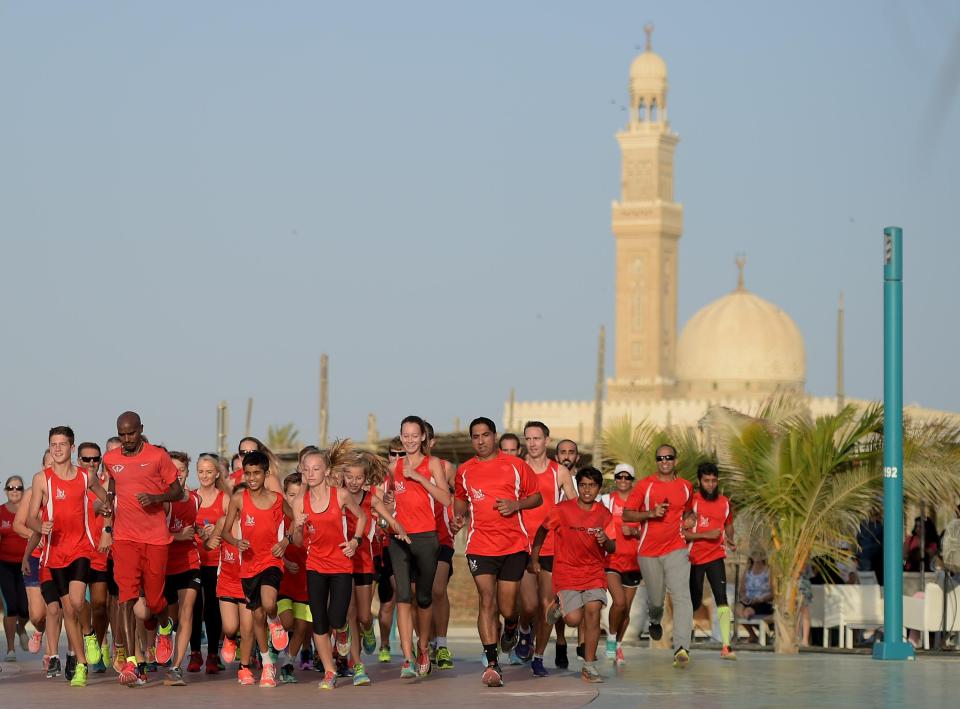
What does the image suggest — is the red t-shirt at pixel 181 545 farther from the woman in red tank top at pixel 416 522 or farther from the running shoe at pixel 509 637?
the running shoe at pixel 509 637

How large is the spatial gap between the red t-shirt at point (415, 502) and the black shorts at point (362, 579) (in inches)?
29.8

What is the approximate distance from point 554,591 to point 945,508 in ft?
23.4

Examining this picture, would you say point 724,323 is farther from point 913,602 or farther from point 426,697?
point 426,697

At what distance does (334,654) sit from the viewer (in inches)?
615

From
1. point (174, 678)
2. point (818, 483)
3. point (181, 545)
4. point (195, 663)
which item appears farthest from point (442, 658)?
point (818, 483)

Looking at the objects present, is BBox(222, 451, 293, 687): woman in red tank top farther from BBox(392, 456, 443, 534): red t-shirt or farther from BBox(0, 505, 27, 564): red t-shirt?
BBox(0, 505, 27, 564): red t-shirt

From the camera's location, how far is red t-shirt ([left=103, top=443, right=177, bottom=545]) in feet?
47.9

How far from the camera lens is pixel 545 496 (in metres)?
16.3

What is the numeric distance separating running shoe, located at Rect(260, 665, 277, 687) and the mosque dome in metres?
102

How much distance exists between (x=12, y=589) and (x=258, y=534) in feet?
17.8

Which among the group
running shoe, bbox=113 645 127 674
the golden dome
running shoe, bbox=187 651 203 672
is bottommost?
running shoe, bbox=187 651 203 672

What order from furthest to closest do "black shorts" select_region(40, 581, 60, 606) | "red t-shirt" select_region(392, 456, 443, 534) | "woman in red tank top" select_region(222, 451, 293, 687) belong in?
"black shorts" select_region(40, 581, 60, 606) → "red t-shirt" select_region(392, 456, 443, 534) → "woman in red tank top" select_region(222, 451, 293, 687)

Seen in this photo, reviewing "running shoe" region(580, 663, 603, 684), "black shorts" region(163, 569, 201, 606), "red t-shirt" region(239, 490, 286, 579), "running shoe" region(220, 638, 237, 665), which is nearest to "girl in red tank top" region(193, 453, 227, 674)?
"black shorts" region(163, 569, 201, 606)

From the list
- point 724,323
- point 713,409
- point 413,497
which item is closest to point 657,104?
point 724,323
